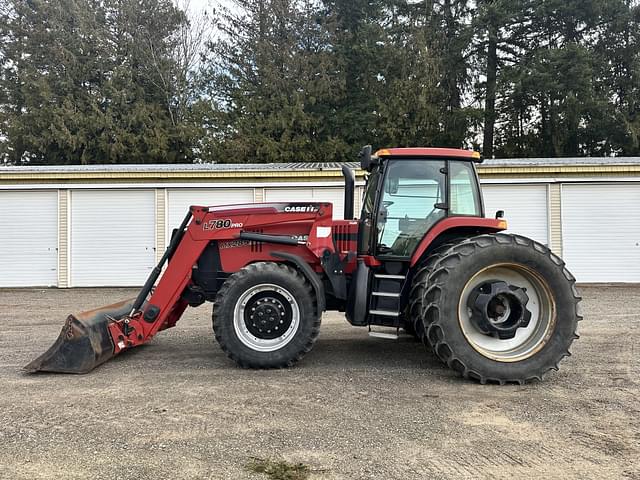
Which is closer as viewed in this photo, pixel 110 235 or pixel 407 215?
pixel 407 215

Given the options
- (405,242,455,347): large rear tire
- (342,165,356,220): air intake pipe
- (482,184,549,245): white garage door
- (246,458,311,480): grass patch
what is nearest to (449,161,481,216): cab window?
(405,242,455,347): large rear tire

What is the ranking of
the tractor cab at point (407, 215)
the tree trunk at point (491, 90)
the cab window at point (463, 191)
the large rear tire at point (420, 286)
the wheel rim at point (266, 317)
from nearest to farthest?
the large rear tire at point (420, 286)
the wheel rim at point (266, 317)
the tractor cab at point (407, 215)
the cab window at point (463, 191)
the tree trunk at point (491, 90)

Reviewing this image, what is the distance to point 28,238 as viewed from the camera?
14.0m

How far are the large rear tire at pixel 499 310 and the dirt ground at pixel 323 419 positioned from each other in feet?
0.83

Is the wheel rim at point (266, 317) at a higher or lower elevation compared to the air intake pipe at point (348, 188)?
lower

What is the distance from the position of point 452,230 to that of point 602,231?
10.5m

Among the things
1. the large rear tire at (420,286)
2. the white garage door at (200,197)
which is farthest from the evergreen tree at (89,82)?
the large rear tire at (420,286)

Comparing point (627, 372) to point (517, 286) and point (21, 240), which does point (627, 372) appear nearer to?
point (517, 286)

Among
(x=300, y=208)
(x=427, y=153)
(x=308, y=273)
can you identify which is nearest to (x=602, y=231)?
(x=427, y=153)

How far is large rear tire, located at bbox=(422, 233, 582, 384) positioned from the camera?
4684 millimetres

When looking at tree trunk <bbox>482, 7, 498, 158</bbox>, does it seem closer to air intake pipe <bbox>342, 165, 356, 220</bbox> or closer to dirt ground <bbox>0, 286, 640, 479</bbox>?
dirt ground <bbox>0, 286, 640, 479</bbox>

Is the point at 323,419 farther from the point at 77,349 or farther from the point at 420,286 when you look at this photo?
the point at 77,349

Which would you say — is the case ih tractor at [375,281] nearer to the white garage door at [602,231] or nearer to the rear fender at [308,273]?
the rear fender at [308,273]

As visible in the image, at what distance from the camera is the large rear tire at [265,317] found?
5047mm
